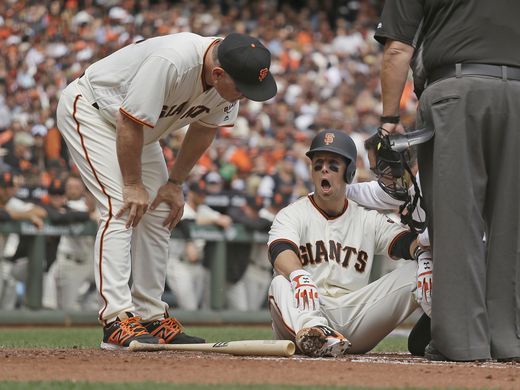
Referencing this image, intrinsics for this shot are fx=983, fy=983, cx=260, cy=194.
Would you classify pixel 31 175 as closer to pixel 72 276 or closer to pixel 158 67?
pixel 72 276

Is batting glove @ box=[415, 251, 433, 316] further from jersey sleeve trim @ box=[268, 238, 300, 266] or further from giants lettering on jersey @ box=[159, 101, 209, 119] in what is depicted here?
giants lettering on jersey @ box=[159, 101, 209, 119]

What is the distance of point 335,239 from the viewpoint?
5836mm

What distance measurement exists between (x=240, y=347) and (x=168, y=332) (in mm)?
883

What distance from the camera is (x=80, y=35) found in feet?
55.6

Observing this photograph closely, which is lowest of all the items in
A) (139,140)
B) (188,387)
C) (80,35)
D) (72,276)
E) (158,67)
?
(72,276)

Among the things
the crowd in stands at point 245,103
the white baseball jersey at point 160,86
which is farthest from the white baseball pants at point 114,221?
the crowd in stands at point 245,103

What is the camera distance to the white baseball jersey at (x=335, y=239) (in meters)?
5.75

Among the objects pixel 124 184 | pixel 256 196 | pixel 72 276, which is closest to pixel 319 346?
pixel 124 184

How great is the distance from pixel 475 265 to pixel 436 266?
0.64 feet

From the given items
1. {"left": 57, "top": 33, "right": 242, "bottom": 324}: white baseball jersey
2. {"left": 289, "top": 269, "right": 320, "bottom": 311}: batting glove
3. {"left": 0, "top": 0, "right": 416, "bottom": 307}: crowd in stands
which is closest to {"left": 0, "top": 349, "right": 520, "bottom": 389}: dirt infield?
{"left": 289, "top": 269, "right": 320, "bottom": 311}: batting glove

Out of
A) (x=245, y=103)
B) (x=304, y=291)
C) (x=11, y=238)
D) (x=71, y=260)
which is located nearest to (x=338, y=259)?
(x=304, y=291)

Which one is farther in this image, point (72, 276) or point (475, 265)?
point (72, 276)

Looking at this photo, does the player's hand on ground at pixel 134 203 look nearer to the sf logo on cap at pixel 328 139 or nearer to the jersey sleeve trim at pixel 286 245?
the jersey sleeve trim at pixel 286 245

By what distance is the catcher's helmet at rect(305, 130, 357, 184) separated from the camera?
19.4 ft
